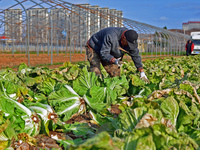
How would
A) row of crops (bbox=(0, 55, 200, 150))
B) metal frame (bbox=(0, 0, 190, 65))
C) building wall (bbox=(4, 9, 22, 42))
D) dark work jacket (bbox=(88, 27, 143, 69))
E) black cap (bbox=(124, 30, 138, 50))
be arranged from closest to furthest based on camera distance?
row of crops (bbox=(0, 55, 200, 150))
black cap (bbox=(124, 30, 138, 50))
dark work jacket (bbox=(88, 27, 143, 69))
metal frame (bbox=(0, 0, 190, 65))
building wall (bbox=(4, 9, 22, 42))

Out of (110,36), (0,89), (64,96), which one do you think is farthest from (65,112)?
(110,36)

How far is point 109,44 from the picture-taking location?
18.1 ft

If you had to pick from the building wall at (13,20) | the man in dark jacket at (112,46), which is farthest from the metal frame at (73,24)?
the man in dark jacket at (112,46)

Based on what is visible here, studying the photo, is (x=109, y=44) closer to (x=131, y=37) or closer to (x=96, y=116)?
(x=131, y=37)

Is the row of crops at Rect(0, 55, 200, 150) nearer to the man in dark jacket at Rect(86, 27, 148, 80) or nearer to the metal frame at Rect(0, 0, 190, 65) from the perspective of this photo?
the man in dark jacket at Rect(86, 27, 148, 80)

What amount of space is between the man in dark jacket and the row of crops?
671mm

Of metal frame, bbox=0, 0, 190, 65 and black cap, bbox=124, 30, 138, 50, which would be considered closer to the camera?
black cap, bbox=124, 30, 138, 50

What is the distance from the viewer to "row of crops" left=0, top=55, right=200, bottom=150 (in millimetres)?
1973

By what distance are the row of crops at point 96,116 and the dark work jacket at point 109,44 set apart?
68 centimetres

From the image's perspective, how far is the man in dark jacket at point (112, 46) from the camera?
5.38m

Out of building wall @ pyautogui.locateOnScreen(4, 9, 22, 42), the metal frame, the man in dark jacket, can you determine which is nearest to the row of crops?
the man in dark jacket

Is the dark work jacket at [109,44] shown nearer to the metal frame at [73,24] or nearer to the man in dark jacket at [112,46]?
the man in dark jacket at [112,46]

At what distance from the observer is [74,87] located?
15.3ft

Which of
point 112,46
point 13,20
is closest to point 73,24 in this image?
point 13,20
